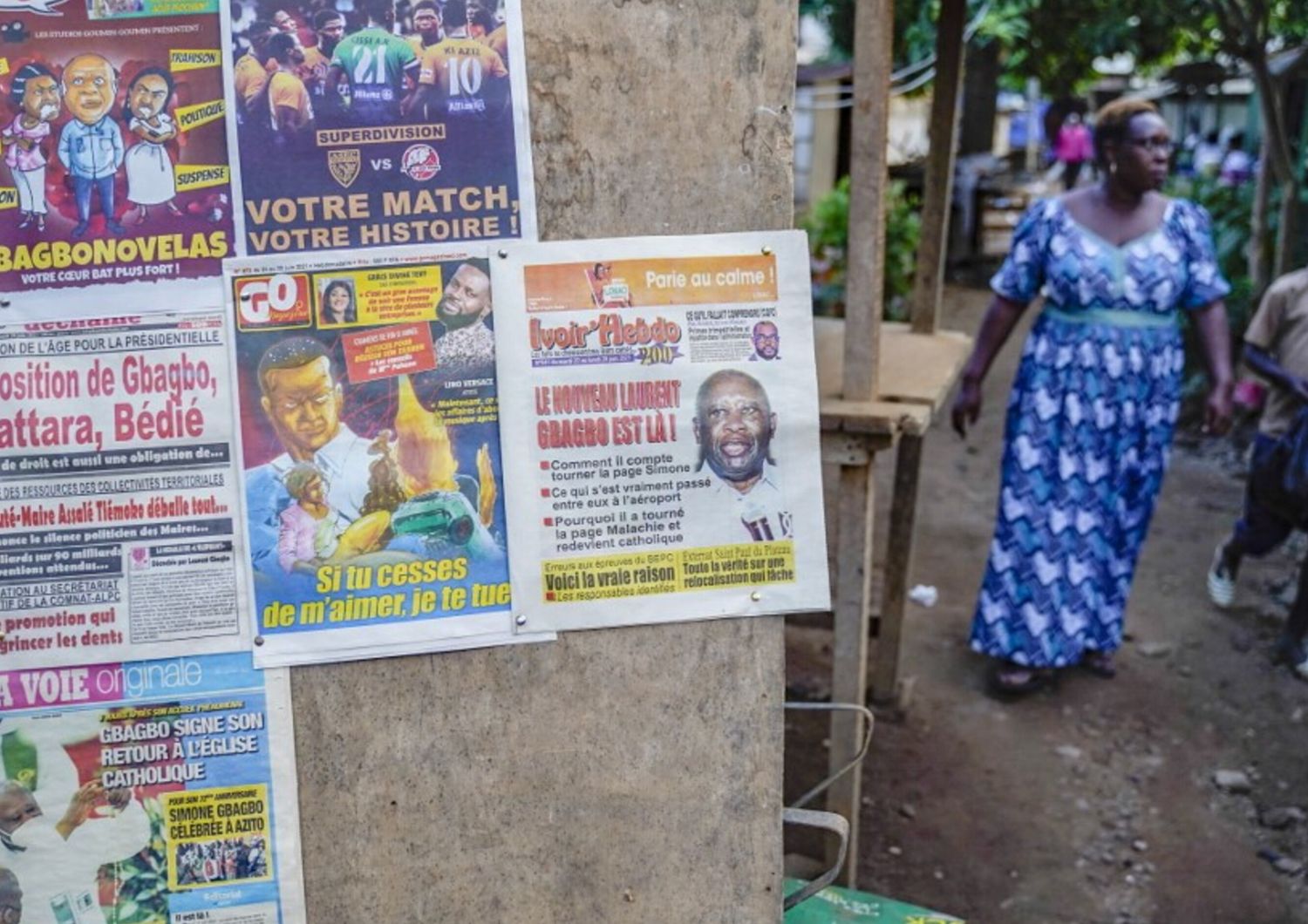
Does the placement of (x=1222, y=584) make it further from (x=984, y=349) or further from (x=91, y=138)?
(x=91, y=138)

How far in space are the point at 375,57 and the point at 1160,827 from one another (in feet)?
10.1

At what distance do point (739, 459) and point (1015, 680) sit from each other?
294 centimetres

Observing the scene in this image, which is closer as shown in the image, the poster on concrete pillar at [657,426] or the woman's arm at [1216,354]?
the poster on concrete pillar at [657,426]

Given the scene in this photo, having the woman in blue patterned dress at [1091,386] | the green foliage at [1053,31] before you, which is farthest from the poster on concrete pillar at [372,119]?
the green foliage at [1053,31]

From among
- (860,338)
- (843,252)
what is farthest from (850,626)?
(843,252)

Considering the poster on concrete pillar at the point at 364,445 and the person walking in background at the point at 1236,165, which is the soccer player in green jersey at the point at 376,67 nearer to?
the poster on concrete pillar at the point at 364,445

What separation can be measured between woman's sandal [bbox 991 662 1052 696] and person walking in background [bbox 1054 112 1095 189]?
11.5 meters

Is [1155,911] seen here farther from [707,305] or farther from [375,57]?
[375,57]

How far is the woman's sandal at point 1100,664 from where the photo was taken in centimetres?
436

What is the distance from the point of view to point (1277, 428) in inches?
175

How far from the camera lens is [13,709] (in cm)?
149

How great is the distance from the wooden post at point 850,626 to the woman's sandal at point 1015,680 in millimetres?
1379

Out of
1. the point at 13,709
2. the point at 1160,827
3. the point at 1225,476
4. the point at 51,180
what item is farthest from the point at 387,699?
the point at 1225,476

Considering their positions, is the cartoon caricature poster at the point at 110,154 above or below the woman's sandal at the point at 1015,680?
above
